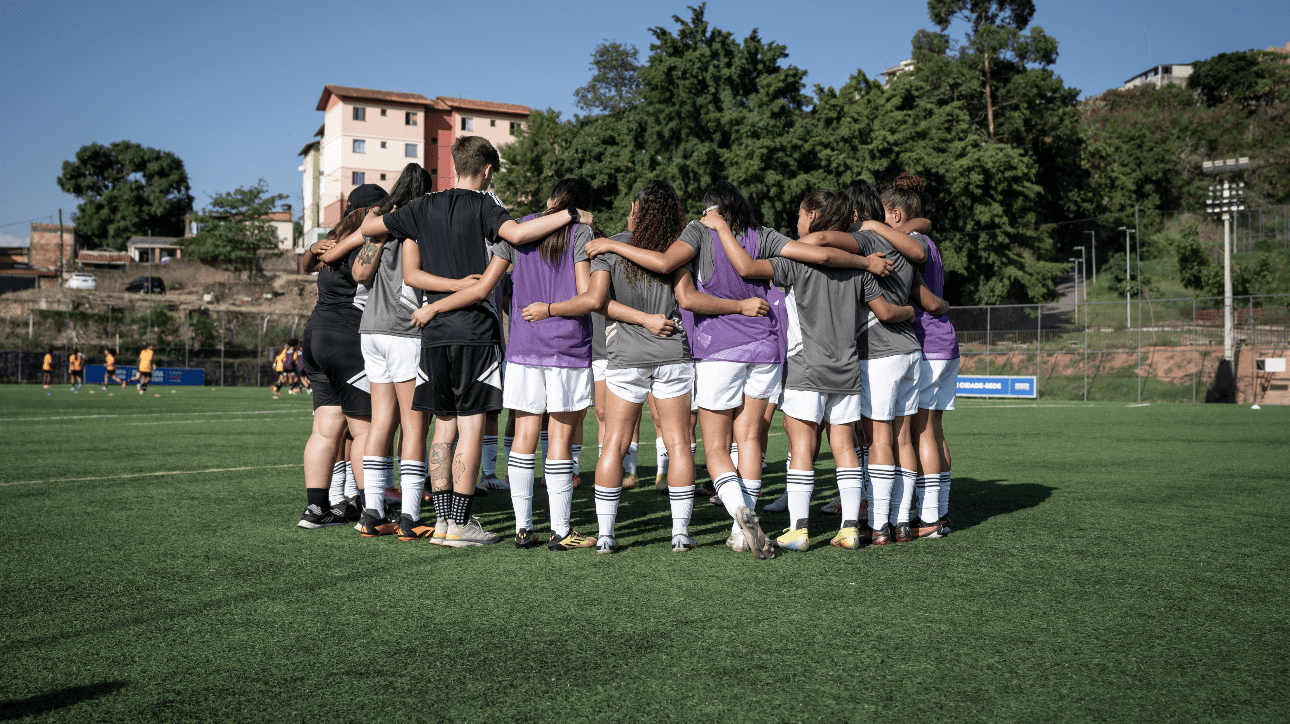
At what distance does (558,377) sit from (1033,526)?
321 centimetres

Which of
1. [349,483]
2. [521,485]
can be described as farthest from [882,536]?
[349,483]

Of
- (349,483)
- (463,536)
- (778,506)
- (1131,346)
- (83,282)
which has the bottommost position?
(778,506)

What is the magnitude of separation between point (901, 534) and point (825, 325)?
132cm

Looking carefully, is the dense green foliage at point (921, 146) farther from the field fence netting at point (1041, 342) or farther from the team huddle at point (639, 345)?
the team huddle at point (639, 345)

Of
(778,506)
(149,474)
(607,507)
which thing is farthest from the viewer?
(149,474)

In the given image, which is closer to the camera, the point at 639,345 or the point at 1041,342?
the point at 639,345

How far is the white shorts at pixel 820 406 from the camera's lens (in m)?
4.67

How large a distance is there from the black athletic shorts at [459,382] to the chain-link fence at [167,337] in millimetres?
35833

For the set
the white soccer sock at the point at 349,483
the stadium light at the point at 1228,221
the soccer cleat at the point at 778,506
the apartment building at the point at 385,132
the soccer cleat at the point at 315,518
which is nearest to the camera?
the soccer cleat at the point at 315,518

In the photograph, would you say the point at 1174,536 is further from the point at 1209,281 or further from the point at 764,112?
the point at 1209,281

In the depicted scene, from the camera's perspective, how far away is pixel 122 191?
79188mm

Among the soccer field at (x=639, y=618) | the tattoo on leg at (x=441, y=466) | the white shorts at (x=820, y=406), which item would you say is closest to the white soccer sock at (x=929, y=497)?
the soccer field at (x=639, y=618)

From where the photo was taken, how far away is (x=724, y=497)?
14.8ft

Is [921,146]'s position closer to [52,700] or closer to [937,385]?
[937,385]
